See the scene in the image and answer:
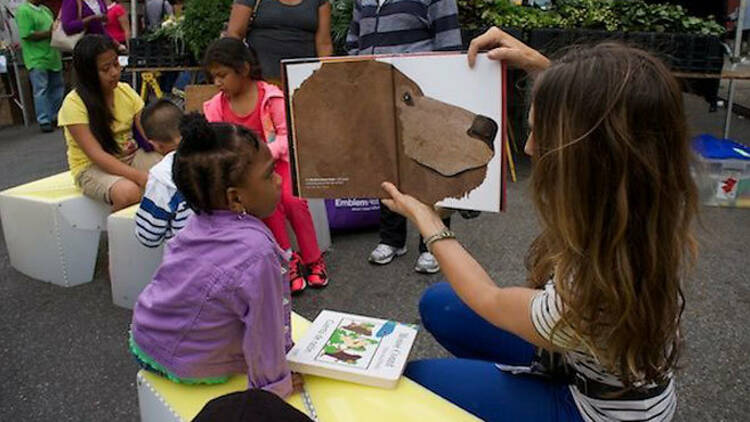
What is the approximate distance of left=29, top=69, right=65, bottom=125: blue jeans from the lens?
7.49 m

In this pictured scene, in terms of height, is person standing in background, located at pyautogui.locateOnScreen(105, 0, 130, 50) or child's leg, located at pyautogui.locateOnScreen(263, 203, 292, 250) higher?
person standing in background, located at pyautogui.locateOnScreen(105, 0, 130, 50)

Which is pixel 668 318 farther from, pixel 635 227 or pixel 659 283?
pixel 635 227

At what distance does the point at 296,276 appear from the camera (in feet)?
10.6

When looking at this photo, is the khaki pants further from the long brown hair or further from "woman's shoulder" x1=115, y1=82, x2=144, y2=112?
the long brown hair

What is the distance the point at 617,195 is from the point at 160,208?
203 centimetres

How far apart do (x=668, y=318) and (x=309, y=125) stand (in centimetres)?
94

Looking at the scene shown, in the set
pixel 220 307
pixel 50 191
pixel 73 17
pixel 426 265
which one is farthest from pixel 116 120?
pixel 73 17

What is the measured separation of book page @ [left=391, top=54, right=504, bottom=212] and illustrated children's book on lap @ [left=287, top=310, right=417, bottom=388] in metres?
0.43

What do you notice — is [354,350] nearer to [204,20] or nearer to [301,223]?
[301,223]

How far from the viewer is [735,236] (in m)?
3.81

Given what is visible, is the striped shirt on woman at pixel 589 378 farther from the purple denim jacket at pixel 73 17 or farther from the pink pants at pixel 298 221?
the purple denim jacket at pixel 73 17

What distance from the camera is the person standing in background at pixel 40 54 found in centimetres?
728

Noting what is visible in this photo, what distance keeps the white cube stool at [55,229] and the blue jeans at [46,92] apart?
15.5 ft

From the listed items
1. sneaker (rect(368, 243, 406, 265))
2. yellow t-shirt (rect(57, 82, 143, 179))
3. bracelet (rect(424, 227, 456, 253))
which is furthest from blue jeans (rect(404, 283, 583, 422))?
yellow t-shirt (rect(57, 82, 143, 179))
